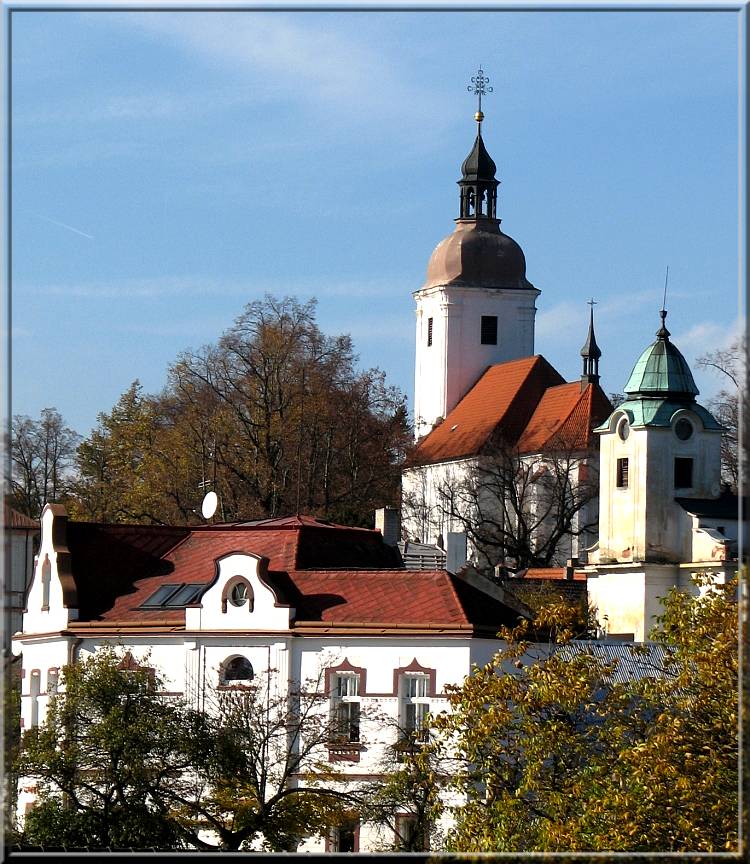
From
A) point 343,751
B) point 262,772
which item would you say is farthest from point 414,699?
point 262,772

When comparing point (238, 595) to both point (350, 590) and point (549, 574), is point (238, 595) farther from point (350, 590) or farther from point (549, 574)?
point (549, 574)

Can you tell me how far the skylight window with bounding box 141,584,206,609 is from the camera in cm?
4638

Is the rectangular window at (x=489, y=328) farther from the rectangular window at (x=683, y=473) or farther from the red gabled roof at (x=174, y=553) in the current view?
the red gabled roof at (x=174, y=553)

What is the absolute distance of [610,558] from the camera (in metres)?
66.4

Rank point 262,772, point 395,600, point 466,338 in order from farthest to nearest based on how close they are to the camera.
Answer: point 466,338 → point 395,600 → point 262,772

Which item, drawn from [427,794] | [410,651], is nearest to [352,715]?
[410,651]

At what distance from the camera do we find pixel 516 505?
7662 cm

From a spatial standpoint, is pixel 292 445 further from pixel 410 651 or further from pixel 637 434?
pixel 410 651

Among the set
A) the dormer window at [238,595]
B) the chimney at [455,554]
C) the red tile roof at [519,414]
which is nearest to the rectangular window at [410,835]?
the dormer window at [238,595]

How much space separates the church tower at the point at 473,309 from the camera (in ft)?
331

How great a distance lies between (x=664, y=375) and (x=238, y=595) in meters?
26.0

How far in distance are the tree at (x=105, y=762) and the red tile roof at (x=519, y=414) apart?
4887 centimetres

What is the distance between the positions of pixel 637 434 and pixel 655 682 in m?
41.4

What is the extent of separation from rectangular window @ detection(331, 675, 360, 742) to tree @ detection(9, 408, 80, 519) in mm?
30585
